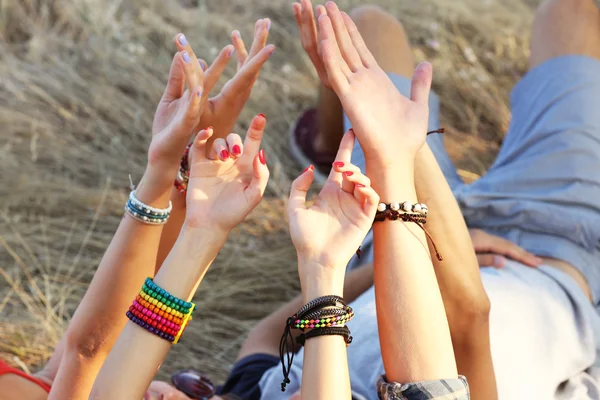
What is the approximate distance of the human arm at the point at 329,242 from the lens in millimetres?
1129

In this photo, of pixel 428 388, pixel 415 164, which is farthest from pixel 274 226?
pixel 428 388

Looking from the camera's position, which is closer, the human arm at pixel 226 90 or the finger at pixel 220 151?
the finger at pixel 220 151

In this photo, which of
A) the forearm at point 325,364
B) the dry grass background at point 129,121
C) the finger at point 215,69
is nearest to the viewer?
the forearm at point 325,364

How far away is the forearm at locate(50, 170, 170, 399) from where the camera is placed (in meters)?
1.44

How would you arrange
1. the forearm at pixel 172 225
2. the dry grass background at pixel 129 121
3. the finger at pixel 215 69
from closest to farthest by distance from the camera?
1. the finger at pixel 215 69
2. the forearm at pixel 172 225
3. the dry grass background at pixel 129 121

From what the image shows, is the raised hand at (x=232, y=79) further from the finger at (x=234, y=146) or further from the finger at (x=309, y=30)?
the finger at (x=234, y=146)

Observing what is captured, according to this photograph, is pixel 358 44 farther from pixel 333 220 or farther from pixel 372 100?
pixel 333 220

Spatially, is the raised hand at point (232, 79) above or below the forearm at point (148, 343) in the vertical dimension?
above

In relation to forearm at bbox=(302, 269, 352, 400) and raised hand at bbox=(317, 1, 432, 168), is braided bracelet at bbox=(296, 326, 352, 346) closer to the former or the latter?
forearm at bbox=(302, 269, 352, 400)

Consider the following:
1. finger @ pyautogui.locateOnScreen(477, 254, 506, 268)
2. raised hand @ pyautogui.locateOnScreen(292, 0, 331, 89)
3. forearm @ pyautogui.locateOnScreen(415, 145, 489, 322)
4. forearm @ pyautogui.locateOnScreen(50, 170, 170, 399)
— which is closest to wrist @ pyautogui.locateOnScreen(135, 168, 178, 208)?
forearm @ pyautogui.locateOnScreen(50, 170, 170, 399)

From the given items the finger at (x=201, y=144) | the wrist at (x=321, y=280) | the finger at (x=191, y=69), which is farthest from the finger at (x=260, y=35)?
the wrist at (x=321, y=280)

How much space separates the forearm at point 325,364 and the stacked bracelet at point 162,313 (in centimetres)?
22

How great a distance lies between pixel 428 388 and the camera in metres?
1.15

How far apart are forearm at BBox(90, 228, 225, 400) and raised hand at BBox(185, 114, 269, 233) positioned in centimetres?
4
